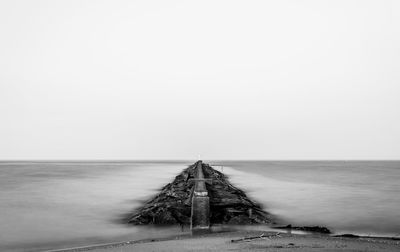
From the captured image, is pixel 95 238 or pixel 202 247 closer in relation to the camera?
pixel 202 247

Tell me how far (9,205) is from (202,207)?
12.5 m

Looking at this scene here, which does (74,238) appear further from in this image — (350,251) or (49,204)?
(49,204)

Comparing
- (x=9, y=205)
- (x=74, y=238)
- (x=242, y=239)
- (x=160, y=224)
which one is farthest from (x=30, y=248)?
(x=9, y=205)

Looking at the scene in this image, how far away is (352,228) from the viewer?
12000mm

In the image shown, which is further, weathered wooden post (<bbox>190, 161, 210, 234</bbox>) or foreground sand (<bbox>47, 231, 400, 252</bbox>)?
weathered wooden post (<bbox>190, 161, 210, 234</bbox>)

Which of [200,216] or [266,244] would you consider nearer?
[266,244]

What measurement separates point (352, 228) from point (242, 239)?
6041 millimetres

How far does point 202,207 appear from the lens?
1069 centimetres

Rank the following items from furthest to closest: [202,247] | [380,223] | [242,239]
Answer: [380,223]
[242,239]
[202,247]

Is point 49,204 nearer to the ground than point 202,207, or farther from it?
nearer to the ground

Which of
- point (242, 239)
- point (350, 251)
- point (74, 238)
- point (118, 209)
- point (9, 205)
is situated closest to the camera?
point (350, 251)

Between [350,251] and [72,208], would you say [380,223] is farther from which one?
[72,208]

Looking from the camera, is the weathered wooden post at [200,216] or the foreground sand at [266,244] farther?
the weathered wooden post at [200,216]

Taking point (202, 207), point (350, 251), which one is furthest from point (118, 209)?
point (350, 251)
